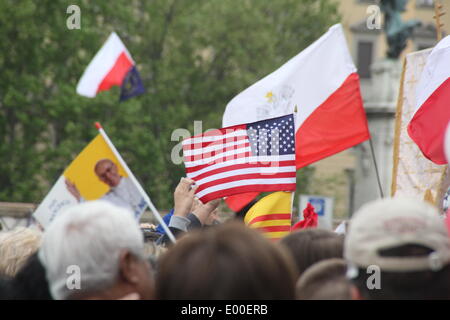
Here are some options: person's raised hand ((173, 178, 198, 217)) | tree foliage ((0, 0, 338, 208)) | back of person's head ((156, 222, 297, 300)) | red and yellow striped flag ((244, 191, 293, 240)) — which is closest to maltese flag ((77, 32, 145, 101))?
tree foliage ((0, 0, 338, 208))

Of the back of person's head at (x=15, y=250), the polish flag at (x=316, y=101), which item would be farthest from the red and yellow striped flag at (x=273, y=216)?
the back of person's head at (x=15, y=250)

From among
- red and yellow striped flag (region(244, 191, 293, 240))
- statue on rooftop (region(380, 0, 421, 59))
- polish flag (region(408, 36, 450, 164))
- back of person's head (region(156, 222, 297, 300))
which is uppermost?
statue on rooftop (region(380, 0, 421, 59))

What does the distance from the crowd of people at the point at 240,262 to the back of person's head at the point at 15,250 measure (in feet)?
3.51

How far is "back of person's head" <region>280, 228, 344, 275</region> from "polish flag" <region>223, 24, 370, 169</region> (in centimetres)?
370

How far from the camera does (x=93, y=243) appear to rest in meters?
3.12

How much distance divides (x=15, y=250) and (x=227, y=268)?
2109 mm

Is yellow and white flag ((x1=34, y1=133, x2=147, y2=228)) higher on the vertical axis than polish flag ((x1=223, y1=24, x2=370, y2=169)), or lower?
lower

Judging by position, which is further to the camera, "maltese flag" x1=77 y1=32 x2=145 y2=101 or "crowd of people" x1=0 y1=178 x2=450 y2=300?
"maltese flag" x1=77 y1=32 x2=145 y2=101

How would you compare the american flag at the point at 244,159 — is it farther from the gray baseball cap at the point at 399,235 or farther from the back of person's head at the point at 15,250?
the gray baseball cap at the point at 399,235

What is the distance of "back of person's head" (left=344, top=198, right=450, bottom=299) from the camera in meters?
2.86

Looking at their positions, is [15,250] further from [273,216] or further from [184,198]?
[273,216]

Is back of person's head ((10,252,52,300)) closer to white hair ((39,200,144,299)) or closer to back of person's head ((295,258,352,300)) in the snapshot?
white hair ((39,200,144,299))

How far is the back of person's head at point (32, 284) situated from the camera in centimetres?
357

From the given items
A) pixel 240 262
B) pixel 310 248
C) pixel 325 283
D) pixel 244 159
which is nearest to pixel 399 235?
pixel 240 262
